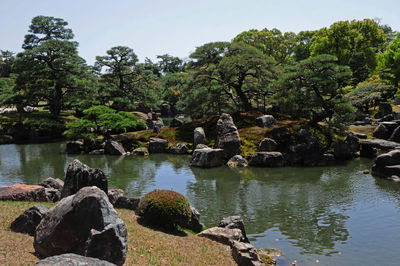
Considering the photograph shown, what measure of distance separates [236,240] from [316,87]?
24939 millimetres

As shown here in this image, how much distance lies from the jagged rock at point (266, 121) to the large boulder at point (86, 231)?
2966 cm

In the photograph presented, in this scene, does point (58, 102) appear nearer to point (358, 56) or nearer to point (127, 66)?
point (127, 66)

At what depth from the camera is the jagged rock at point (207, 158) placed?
30.2 meters

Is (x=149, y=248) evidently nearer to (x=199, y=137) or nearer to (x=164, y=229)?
(x=164, y=229)

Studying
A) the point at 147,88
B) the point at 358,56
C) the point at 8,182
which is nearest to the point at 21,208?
the point at 8,182

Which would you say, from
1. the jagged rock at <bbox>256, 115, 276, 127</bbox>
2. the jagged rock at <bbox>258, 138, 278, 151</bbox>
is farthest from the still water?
the jagged rock at <bbox>256, 115, 276, 127</bbox>

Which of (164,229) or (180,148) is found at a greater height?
(180,148)

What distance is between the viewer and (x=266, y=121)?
37.0 m

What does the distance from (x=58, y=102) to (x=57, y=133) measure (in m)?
4.98

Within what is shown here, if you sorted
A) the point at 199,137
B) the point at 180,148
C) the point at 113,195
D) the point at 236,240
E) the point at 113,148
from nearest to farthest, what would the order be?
1. the point at 236,240
2. the point at 113,195
3. the point at 199,137
4. the point at 113,148
5. the point at 180,148

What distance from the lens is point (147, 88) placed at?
55094 mm

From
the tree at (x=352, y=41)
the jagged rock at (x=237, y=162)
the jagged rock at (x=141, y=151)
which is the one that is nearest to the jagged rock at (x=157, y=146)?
the jagged rock at (x=141, y=151)

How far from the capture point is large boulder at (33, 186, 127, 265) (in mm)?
8492

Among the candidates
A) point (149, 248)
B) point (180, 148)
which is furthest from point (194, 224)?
point (180, 148)
